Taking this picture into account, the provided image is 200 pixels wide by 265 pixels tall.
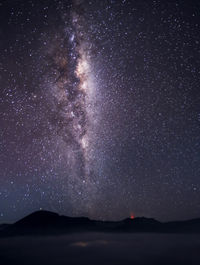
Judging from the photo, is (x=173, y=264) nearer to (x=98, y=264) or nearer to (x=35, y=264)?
(x=98, y=264)

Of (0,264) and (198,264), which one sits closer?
(198,264)

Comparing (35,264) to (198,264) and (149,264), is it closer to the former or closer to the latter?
(149,264)

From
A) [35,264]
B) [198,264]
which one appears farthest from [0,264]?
[198,264]

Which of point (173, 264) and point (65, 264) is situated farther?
point (65, 264)

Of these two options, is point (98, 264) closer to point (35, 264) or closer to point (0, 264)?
point (35, 264)

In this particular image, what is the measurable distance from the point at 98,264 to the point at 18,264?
26.5m

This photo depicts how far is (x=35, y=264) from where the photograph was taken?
76625 mm

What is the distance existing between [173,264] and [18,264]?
1956 inches

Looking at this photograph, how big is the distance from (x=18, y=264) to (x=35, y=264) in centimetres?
539

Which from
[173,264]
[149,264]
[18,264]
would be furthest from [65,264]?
[173,264]

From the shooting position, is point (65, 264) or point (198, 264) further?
point (65, 264)

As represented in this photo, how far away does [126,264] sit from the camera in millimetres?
76625

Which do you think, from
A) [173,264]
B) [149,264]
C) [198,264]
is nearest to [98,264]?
[149,264]

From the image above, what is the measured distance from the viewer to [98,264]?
8000 centimetres
